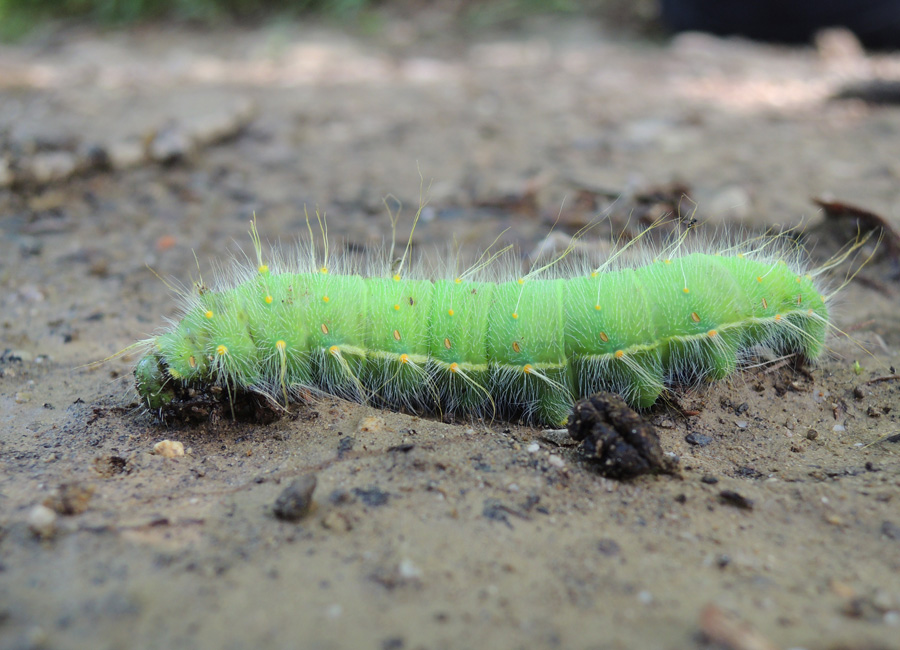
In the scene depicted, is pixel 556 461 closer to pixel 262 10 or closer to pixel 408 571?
pixel 408 571

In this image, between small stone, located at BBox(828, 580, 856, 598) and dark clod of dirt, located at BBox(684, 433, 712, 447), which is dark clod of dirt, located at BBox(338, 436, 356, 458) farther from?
small stone, located at BBox(828, 580, 856, 598)

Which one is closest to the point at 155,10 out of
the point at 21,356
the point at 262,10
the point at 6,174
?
the point at 262,10

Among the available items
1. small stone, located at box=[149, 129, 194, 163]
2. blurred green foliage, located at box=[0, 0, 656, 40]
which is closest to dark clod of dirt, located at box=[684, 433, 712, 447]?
small stone, located at box=[149, 129, 194, 163]

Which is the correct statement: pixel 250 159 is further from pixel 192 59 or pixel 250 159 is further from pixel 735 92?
pixel 735 92

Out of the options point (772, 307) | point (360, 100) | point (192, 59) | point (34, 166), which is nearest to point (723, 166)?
point (772, 307)

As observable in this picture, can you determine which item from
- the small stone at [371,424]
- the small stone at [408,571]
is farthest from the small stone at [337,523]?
the small stone at [371,424]

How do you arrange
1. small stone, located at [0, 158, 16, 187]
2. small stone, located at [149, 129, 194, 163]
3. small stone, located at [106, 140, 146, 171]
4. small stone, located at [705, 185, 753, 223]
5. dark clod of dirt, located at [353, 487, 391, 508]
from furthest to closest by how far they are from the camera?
small stone, located at [149, 129, 194, 163], small stone, located at [106, 140, 146, 171], small stone, located at [0, 158, 16, 187], small stone, located at [705, 185, 753, 223], dark clod of dirt, located at [353, 487, 391, 508]

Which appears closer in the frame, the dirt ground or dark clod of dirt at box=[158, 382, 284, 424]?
the dirt ground
